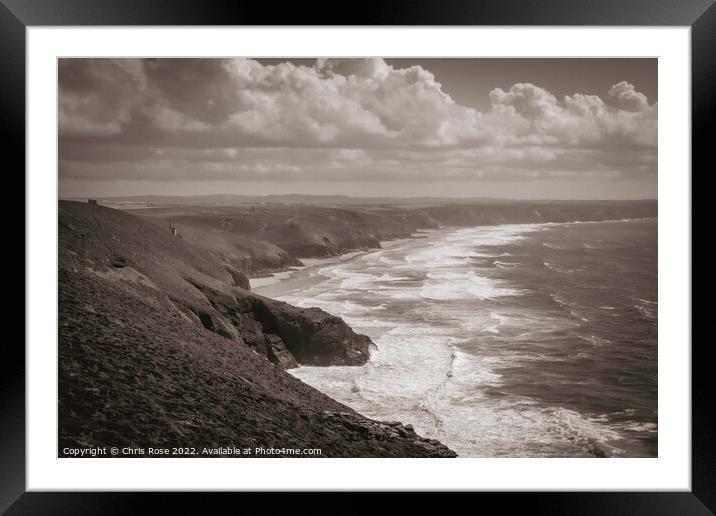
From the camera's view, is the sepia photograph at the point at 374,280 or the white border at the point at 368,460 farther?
the sepia photograph at the point at 374,280

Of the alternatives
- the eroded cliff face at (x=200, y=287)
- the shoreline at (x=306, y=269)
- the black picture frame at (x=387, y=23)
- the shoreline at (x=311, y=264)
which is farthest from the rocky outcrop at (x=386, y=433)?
the shoreline at (x=306, y=269)

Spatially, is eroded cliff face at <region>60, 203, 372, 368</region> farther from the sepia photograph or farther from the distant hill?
the distant hill

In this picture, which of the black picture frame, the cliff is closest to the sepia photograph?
the cliff

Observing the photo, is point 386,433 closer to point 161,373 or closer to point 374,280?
point 161,373

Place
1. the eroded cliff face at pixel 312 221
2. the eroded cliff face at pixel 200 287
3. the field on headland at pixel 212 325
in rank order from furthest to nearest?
the eroded cliff face at pixel 312 221
the eroded cliff face at pixel 200 287
the field on headland at pixel 212 325

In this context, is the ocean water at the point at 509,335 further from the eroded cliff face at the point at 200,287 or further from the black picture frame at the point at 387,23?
the black picture frame at the point at 387,23

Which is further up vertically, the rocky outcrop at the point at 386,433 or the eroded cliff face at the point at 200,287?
the eroded cliff face at the point at 200,287
